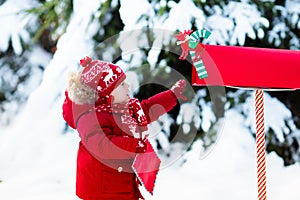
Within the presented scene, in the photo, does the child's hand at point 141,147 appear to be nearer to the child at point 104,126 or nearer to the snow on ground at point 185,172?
the child at point 104,126

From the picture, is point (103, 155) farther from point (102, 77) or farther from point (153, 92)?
point (153, 92)

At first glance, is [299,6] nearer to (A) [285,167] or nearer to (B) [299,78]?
(A) [285,167]

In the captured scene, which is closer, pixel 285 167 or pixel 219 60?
pixel 219 60

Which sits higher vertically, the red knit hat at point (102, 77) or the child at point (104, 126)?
the red knit hat at point (102, 77)

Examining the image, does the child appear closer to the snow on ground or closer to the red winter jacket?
the red winter jacket

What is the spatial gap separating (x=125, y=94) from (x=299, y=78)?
0.47 m

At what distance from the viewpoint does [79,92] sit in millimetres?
1426

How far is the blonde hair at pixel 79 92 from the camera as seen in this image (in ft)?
4.68

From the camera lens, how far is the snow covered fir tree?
2.48 m

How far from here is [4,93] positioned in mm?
2885

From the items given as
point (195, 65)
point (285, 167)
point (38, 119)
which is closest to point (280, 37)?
point (285, 167)

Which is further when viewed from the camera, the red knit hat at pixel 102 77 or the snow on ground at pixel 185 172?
the snow on ground at pixel 185 172

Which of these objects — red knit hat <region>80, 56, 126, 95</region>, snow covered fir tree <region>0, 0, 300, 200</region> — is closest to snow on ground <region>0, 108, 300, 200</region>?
snow covered fir tree <region>0, 0, 300, 200</region>

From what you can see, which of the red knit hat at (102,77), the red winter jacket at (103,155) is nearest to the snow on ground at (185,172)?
Answer: the red winter jacket at (103,155)
